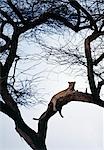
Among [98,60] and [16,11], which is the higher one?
[16,11]

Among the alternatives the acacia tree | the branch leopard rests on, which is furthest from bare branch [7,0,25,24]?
the branch leopard rests on

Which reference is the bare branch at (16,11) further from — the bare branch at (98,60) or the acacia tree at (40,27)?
the bare branch at (98,60)

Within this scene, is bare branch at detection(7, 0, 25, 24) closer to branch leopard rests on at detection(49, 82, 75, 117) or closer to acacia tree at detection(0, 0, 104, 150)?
acacia tree at detection(0, 0, 104, 150)

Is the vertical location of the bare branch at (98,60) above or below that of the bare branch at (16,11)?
below

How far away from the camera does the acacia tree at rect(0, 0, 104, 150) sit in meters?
3.39

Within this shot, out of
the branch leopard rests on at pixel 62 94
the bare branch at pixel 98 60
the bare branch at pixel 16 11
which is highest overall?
the bare branch at pixel 16 11

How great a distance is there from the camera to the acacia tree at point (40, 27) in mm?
3395

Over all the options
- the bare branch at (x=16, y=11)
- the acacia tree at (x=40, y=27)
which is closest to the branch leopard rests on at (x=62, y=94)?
the acacia tree at (x=40, y=27)

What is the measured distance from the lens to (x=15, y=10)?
3570 millimetres

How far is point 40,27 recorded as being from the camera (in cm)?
372

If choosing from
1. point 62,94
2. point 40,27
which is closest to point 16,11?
point 40,27

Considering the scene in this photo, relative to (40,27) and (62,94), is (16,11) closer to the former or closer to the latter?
(40,27)

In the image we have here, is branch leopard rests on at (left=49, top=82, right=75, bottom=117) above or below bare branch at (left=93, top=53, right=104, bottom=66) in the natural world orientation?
below

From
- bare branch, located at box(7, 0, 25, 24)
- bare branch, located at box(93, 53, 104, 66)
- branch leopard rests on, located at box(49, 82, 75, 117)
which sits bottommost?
branch leopard rests on, located at box(49, 82, 75, 117)
